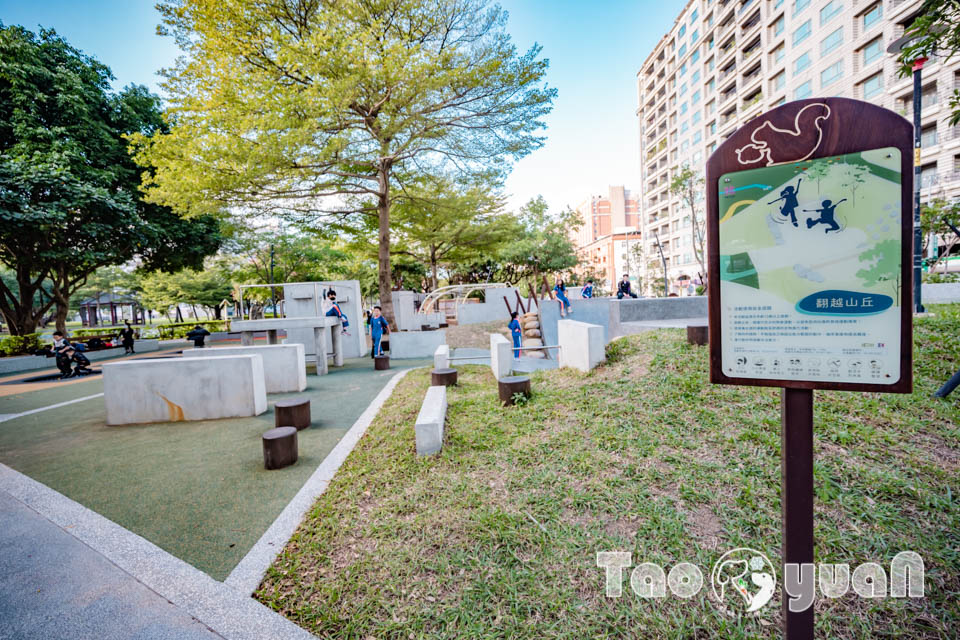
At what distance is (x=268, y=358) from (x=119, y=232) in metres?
14.2

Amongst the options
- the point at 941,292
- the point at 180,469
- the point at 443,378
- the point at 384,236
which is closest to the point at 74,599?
the point at 180,469

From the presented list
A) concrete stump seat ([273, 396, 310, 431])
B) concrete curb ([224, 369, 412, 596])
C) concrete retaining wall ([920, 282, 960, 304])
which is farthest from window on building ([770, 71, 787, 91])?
concrete curb ([224, 369, 412, 596])

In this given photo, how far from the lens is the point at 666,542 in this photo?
2.58 m

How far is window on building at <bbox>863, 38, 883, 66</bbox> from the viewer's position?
80.9 ft

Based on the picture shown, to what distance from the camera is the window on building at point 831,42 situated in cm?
2701

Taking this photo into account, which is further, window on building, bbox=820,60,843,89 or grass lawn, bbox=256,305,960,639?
window on building, bbox=820,60,843,89

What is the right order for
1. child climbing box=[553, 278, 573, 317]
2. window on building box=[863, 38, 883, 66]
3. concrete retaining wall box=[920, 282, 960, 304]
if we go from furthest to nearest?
1. window on building box=[863, 38, 883, 66]
2. child climbing box=[553, 278, 573, 317]
3. concrete retaining wall box=[920, 282, 960, 304]

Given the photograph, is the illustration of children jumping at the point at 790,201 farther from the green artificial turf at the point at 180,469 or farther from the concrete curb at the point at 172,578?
the green artificial turf at the point at 180,469

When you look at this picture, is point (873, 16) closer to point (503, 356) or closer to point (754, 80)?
point (754, 80)

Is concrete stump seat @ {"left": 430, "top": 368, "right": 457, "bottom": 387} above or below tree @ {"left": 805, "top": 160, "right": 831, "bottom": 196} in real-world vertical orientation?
below

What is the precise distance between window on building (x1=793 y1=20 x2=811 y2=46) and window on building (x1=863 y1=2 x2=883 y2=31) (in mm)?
4575

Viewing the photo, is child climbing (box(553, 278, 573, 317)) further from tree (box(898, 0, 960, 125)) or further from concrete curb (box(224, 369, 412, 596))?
tree (box(898, 0, 960, 125))

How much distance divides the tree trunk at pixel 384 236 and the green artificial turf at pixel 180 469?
324 inches

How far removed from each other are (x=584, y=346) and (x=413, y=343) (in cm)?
825
